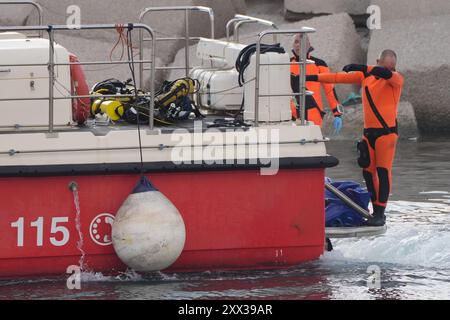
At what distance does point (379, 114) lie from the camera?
8.32 m

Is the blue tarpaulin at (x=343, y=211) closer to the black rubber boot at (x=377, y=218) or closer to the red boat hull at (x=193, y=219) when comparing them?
the black rubber boot at (x=377, y=218)

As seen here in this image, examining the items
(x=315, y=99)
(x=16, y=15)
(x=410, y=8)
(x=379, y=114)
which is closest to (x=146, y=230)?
(x=379, y=114)

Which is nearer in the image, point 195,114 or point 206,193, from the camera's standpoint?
point 206,193

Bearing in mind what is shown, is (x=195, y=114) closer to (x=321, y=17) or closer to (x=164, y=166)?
(x=164, y=166)

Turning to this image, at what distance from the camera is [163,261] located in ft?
23.5

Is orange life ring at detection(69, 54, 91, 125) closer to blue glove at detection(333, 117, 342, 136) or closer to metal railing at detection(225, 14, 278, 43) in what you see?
metal railing at detection(225, 14, 278, 43)

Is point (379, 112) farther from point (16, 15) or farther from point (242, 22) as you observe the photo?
point (16, 15)

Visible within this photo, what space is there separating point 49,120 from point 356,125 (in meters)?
7.50

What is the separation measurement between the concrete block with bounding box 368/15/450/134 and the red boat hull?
6.99m

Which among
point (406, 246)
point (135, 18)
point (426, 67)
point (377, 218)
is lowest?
point (406, 246)

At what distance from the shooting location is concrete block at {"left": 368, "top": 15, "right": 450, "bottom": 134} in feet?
46.4

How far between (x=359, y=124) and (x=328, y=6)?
2.62 metres
